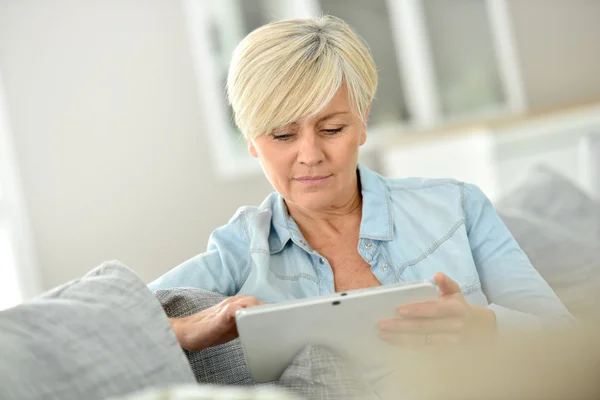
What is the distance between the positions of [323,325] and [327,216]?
679 millimetres

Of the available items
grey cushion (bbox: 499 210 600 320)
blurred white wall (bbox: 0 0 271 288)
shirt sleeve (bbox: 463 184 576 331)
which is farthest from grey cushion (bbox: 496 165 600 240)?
blurred white wall (bbox: 0 0 271 288)

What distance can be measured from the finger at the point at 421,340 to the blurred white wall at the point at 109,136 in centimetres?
416

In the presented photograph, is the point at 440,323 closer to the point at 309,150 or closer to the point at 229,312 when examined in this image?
the point at 229,312

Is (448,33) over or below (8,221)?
over

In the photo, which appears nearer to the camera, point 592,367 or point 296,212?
point 592,367

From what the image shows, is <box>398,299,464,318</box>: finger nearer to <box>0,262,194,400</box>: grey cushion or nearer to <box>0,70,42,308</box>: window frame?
<box>0,262,194,400</box>: grey cushion

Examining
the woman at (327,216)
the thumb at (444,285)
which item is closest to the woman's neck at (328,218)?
the woman at (327,216)

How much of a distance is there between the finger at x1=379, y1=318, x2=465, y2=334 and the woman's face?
1.73 feet

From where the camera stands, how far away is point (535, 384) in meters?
0.66

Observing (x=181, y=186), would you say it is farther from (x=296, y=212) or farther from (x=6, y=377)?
(x=6, y=377)

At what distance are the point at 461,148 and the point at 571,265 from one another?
6.73 ft

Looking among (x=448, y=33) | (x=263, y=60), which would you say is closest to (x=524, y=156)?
(x=448, y=33)

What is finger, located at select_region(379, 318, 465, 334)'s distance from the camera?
1.31 m

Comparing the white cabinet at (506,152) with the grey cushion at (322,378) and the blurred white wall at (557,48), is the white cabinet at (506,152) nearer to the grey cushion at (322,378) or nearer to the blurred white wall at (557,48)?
the blurred white wall at (557,48)
